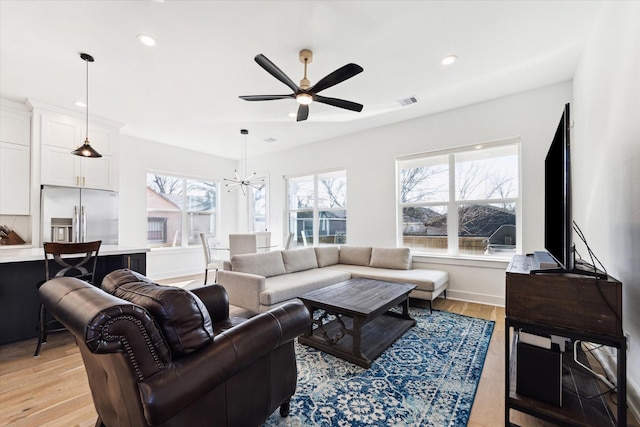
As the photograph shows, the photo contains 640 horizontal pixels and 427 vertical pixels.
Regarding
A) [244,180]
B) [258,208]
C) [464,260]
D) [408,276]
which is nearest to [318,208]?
[244,180]

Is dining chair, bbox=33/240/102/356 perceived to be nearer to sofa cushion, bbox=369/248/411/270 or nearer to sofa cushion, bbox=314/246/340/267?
sofa cushion, bbox=314/246/340/267

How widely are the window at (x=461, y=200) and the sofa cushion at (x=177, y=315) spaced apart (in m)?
4.05

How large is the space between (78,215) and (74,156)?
0.92 meters

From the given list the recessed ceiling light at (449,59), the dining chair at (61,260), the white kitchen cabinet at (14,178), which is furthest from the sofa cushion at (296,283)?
the white kitchen cabinet at (14,178)

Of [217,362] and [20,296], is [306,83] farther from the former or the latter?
[20,296]

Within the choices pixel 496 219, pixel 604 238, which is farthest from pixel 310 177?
pixel 604 238

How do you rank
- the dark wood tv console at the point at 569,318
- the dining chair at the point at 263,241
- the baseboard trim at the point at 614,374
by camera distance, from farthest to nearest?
the dining chair at the point at 263,241 < the baseboard trim at the point at 614,374 < the dark wood tv console at the point at 569,318

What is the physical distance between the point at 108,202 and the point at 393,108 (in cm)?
492

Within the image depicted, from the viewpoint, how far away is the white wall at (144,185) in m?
5.38

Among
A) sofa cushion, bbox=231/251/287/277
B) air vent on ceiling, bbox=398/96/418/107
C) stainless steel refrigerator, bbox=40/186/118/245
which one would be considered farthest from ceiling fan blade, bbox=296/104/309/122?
stainless steel refrigerator, bbox=40/186/118/245

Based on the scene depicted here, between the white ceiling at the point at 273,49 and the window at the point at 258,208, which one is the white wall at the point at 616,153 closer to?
the white ceiling at the point at 273,49

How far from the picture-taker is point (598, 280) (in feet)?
4.38

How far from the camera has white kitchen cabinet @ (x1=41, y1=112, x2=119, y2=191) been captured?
4035mm

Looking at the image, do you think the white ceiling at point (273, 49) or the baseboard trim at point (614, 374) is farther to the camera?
the white ceiling at point (273, 49)
